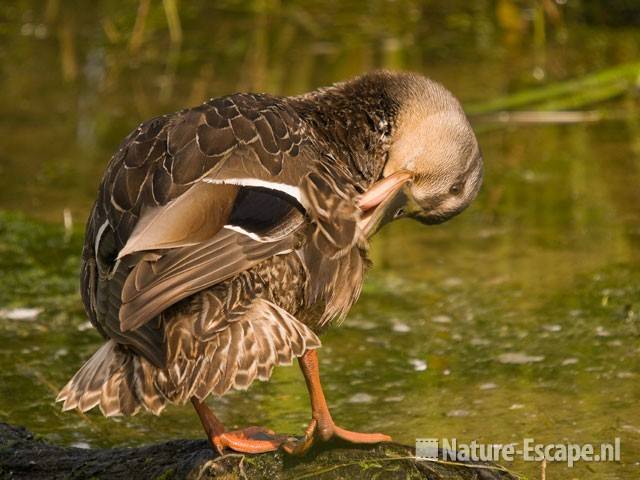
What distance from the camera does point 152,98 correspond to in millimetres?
9617

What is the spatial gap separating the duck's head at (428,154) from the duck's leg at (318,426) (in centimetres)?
67

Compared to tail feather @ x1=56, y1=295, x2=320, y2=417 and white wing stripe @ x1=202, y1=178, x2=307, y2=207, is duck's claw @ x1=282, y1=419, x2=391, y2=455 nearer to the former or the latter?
tail feather @ x1=56, y1=295, x2=320, y2=417

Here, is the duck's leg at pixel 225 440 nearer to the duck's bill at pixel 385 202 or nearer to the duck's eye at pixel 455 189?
the duck's bill at pixel 385 202

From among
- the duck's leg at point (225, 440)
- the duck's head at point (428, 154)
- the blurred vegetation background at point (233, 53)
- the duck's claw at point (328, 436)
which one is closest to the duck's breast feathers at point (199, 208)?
the duck's leg at point (225, 440)

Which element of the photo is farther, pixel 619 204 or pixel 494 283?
pixel 619 204

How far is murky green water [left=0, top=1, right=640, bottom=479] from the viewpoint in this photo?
5.32 meters

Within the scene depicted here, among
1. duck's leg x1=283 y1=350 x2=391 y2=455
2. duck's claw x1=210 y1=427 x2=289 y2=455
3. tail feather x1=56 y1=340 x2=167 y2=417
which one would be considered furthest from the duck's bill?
tail feather x1=56 y1=340 x2=167 y2=417

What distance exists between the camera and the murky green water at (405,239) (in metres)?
5.32

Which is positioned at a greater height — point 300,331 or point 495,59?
point 495,59

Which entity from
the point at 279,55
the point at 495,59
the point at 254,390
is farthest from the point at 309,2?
the point at 254,390

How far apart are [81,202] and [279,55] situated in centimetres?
304

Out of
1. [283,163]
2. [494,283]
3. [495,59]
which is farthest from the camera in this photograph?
[495,59]

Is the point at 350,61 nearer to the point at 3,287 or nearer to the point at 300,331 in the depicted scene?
the point at 3,287

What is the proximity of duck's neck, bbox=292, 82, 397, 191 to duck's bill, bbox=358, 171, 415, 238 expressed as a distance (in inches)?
2.3
